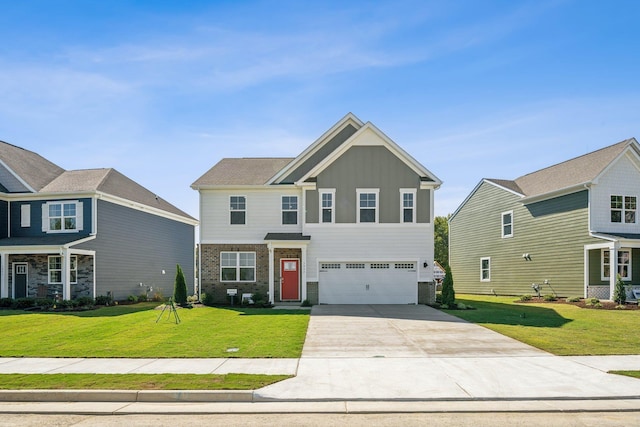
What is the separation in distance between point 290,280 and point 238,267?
101 inches

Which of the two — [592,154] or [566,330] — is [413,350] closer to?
[566,330]

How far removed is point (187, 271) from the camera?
119 ft

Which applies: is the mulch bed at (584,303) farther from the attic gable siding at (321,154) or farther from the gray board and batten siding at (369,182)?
the attic gable siding at (321,154)

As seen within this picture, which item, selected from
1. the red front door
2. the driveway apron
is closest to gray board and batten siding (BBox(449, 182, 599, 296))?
the driveway apron

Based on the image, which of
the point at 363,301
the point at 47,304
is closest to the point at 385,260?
the point at 363,301

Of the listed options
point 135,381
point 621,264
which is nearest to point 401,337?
point 135,381

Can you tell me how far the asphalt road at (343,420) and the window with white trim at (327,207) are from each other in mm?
16884

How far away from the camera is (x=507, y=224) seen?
105 feet

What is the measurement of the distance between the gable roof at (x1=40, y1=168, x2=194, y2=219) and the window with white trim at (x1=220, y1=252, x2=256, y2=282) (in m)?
7.55

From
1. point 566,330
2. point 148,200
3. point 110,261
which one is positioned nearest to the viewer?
point 566,330

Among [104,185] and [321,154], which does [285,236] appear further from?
[104,185]

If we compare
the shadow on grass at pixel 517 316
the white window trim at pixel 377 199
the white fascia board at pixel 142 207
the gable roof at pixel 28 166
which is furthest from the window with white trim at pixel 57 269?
the shadow on grass at pixel 517 316

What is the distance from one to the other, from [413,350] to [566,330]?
5.88m

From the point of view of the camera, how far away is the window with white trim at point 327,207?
24.7m
